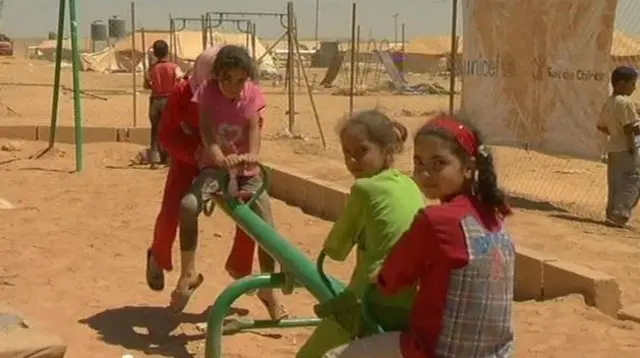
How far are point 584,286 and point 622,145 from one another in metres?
3.93

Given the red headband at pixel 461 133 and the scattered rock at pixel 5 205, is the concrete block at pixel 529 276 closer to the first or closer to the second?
the red headband at pixel 461 133

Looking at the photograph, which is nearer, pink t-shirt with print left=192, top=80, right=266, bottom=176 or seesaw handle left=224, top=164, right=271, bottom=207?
seesaw handle left=224, top=164, right=271, bottom=207

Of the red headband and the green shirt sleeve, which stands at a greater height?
the red headband

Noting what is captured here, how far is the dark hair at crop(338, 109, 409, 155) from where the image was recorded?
12.9ft

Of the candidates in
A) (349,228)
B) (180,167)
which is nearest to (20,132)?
(180,167)

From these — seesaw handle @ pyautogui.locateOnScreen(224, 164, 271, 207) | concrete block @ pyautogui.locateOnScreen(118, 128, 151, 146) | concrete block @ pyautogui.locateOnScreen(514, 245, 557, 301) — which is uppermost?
seesaw handle @ pyautogui.locateOnScreen(224, 164, 271, 207)

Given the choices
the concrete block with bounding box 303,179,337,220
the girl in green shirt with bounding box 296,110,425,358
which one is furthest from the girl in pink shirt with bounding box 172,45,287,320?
the concrete block with bounding box 303,179,337,220

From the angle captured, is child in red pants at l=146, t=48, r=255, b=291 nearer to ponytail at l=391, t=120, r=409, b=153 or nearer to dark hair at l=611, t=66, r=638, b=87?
ponytail at l=391, t=120, r=409, b=153

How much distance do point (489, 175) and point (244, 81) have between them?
2.66 m

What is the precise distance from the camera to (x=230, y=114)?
19.3 feet

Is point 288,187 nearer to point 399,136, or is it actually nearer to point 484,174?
point 399,136

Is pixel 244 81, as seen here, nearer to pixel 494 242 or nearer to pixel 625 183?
pixel 494 242

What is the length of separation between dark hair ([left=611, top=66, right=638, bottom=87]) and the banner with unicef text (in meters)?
0.62

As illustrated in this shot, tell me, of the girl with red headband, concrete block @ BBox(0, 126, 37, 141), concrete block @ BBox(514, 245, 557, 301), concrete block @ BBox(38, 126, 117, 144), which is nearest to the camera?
the girl with red headband
